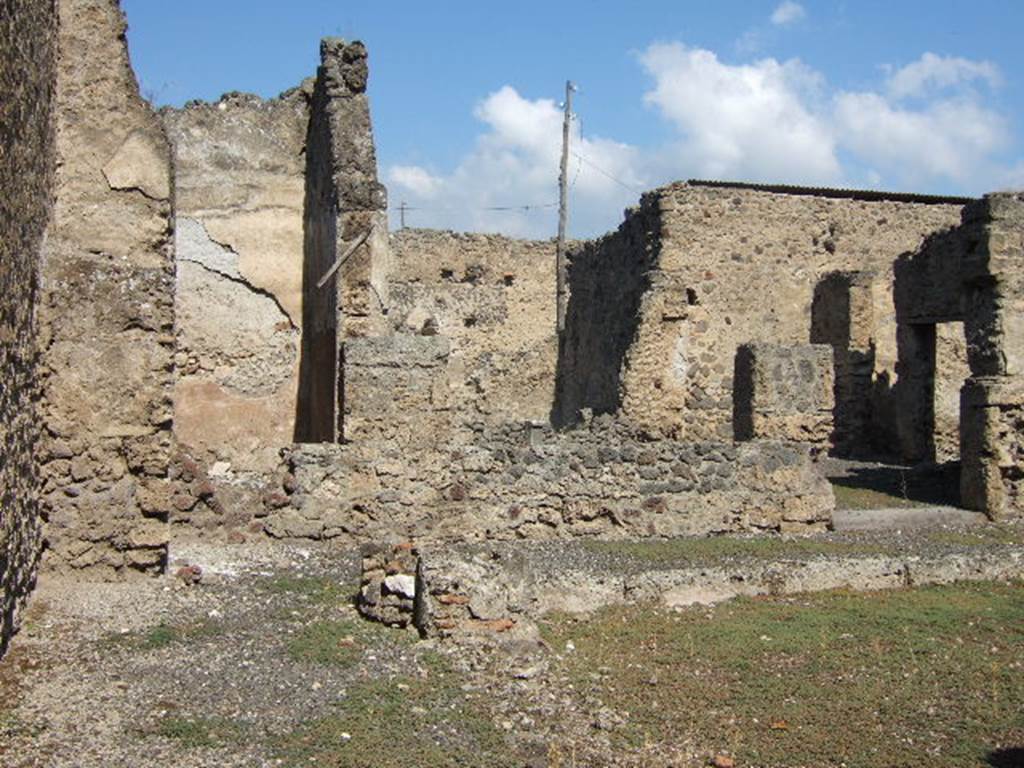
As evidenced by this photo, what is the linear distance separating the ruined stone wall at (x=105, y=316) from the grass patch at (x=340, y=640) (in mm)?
1452

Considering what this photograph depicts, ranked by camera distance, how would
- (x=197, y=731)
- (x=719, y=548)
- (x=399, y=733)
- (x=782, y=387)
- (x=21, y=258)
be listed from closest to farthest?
1. (x=197, y=731)
2. (x=399, y=733)
3. (x=21, y=258)
4. (x=719, y=548)
5. (x=782, y=387)

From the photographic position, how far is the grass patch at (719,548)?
9.16 meters

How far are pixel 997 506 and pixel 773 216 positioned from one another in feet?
29.1

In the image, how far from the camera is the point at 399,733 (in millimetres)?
4840

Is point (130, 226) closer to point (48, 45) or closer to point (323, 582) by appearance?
point (48, 45)

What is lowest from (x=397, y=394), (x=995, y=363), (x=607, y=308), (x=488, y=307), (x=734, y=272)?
(x=397, y=394)

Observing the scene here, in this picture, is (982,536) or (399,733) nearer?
(399,733)

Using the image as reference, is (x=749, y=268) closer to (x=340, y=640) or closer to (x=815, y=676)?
(x=815, y=676)

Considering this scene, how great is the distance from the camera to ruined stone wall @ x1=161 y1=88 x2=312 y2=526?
35.8ft

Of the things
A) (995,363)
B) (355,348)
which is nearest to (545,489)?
(355,348)

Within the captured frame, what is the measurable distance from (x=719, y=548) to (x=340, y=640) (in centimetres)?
429

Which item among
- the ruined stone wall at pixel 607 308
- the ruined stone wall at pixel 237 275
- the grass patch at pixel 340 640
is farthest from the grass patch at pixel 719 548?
the ruined stone wall at pixel 607 308

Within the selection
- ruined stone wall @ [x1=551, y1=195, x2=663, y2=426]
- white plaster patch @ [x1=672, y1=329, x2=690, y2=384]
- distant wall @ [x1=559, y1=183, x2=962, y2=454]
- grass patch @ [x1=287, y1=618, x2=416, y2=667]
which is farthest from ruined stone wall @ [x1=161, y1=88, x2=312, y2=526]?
white plaster patch @ [x1=672, y1=329, x2=690, y2=384]

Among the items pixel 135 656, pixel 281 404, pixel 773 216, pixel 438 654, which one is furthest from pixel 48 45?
pixel 773 216
